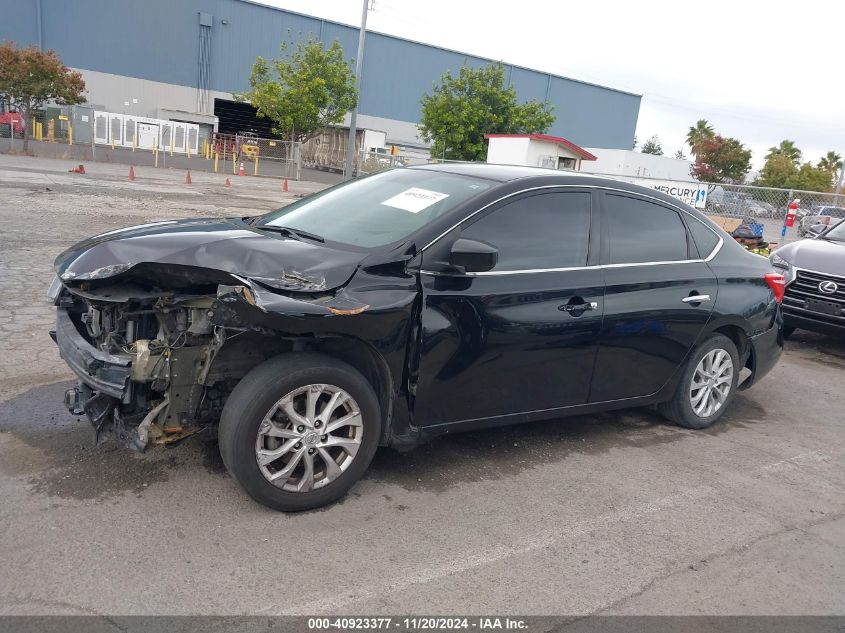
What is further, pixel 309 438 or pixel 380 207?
pixel 380 207

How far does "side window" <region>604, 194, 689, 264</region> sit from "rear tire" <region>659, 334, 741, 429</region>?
0.76m

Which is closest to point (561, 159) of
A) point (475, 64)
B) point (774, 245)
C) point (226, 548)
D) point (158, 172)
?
point (774, 245)

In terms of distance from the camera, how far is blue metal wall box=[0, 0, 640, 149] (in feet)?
150

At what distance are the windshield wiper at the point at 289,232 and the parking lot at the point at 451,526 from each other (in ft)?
4.41

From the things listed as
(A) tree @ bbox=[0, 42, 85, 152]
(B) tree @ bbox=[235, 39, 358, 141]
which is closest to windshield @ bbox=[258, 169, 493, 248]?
(A) tree @ bbox=[0, 42, 85, 152]

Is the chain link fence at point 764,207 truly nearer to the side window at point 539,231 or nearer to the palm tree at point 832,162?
the side window at point 539,231

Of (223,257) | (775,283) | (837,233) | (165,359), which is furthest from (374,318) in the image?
(837,233)

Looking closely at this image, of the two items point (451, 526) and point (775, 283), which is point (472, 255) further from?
point (775, 283)

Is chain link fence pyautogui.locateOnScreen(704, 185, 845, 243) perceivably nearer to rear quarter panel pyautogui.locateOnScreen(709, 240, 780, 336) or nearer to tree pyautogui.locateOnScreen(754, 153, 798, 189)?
rear quarter panel pyautogui.locateOnScreen(709, 240, 780, 336)

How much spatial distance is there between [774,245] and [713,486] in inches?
605

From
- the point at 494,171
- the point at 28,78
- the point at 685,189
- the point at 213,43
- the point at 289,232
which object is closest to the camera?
the point at 289,232

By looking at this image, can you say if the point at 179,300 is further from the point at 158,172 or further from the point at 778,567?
the point at 158,172

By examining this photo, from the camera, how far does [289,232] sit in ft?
14.3

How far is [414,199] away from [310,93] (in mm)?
33059
